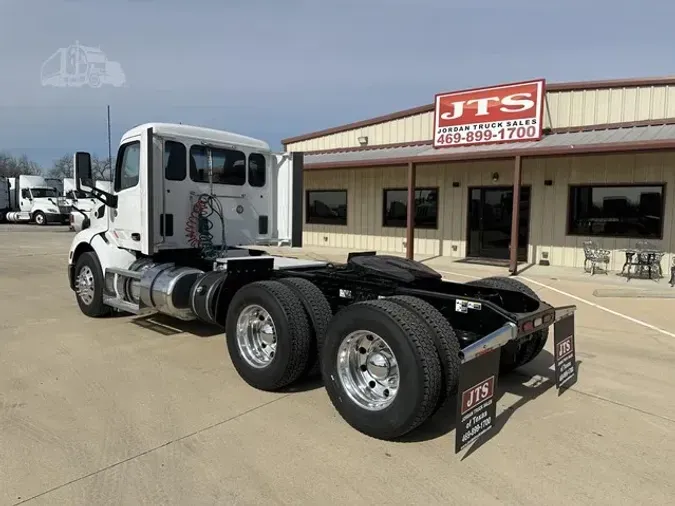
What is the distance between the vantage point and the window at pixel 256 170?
23.0ft

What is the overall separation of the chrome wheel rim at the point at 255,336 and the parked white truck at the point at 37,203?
107 feet

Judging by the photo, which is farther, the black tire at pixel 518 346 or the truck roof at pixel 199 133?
the truck roof at pixel 199 133

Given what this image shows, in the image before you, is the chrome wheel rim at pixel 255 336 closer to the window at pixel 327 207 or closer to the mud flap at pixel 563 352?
the mud flap at pixel 563 352

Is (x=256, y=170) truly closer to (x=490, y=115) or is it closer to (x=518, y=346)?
(x=518, y=346)

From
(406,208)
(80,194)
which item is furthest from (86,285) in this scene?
(406,208)

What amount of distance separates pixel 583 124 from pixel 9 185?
39594 mm

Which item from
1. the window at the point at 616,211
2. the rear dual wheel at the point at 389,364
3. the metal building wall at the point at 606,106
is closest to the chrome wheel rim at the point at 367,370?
the rear dual wheel at the point at 389,364

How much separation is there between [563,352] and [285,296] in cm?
235

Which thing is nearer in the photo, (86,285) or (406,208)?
(86,285)

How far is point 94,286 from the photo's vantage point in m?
6.98

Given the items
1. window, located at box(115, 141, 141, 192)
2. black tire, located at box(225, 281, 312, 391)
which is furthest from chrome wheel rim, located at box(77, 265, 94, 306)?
black tire, located at box(225, 281, 312, 391)

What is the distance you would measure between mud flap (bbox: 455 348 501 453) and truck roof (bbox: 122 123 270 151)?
4.60m

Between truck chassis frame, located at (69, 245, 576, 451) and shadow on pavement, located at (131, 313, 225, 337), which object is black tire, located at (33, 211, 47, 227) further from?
truck chassis frame, located at (69, 245, 576, 451)

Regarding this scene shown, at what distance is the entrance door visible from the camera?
14242 mm
